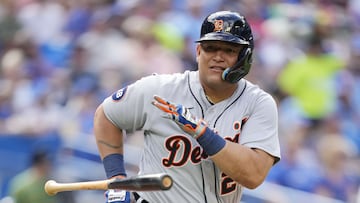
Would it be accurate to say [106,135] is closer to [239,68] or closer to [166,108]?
[166,108]

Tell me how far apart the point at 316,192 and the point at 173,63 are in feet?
7.96

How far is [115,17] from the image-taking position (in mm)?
10453

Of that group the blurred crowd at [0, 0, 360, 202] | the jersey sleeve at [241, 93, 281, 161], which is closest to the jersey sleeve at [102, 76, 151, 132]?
the jersey sleeve at [241, 93, 281, 161]

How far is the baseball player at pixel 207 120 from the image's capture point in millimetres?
4379

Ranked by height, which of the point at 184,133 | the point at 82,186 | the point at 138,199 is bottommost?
the point at 138,199

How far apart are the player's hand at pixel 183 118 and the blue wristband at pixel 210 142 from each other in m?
0.02

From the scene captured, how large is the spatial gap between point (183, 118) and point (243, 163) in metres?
0.40

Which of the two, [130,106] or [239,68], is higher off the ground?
[239,68]

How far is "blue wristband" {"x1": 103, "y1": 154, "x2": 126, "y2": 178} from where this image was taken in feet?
15.2

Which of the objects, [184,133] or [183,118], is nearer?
[183,118]

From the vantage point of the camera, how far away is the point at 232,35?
4.38 m

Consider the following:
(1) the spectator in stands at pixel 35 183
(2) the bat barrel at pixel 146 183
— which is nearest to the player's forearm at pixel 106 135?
(2) the bat barrel at pixel 146 183

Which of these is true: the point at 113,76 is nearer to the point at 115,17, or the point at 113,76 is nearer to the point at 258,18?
the point at 115,17

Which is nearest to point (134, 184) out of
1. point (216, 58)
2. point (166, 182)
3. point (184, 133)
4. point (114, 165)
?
point (166, 182)
